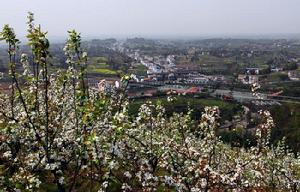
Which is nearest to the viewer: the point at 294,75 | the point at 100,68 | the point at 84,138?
the point at 84,138

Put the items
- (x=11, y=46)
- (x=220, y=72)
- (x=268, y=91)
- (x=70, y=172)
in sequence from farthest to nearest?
(x=220, y=72) → (x=268, y=91) → (x=70, y=172) → (x=11, y=46)

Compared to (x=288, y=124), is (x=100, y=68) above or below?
above

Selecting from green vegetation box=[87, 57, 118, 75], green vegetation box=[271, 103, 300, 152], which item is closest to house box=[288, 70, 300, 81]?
green vegetation box=[271, 103, 300, 152]

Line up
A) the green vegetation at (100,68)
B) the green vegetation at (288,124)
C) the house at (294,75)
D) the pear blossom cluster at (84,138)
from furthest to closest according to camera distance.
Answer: the house at (294,75) → the green vegetation at (100,68) → the green vegetation at (288,124) → the pear blossom cluster at (84,138)

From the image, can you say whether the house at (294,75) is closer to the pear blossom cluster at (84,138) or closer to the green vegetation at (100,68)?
the green vegetation at (100,68)

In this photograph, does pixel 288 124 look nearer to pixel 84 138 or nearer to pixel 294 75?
pixel 84 138

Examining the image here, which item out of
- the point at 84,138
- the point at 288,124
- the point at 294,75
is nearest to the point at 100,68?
the point at 288,124

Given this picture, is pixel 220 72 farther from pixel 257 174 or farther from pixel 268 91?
pixel 257 174

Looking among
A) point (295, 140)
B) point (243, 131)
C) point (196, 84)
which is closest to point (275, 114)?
point (295, 140)

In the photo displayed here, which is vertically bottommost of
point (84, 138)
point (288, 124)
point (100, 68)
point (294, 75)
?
point (294, 75)

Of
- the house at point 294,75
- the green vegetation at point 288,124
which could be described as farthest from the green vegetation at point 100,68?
the house at point 294,75

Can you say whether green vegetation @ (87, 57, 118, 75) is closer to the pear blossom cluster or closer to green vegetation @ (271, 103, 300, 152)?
green vegetation @ (271, 103, 300, 152)
